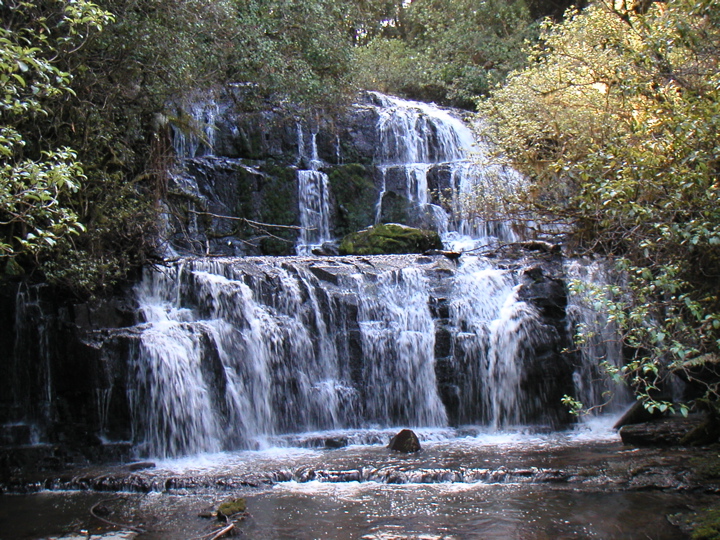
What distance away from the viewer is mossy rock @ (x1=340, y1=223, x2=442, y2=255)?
15.6 m

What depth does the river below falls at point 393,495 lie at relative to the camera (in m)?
6.73

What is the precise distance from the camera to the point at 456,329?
12586 mm

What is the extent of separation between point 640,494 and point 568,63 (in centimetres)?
947

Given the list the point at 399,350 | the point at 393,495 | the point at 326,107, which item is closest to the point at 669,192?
the point at 393,495

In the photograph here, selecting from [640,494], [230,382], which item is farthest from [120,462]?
[640,494]

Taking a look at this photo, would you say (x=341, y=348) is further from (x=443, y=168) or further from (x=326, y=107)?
(x=443, y=168)

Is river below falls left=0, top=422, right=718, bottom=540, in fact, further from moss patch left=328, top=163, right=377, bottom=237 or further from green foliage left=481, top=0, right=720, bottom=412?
moss patch left=328, top=163, right=377, bottom=237

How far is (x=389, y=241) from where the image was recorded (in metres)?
15.7

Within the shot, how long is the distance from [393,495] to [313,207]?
38.2 feet

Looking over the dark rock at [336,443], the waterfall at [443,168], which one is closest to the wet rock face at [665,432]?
the dark rock at [336,443]

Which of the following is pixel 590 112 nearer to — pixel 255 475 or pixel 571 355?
pixel 571 355

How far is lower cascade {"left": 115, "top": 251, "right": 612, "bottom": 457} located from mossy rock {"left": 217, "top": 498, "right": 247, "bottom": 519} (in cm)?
347

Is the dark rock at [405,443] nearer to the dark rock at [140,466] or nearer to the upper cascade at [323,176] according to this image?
the dark rock at [140,466]

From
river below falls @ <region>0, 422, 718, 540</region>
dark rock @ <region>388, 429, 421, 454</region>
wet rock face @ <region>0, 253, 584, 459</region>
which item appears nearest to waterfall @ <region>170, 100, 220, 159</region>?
wet rock face @ <region>0, 253, 584, 459</region>
